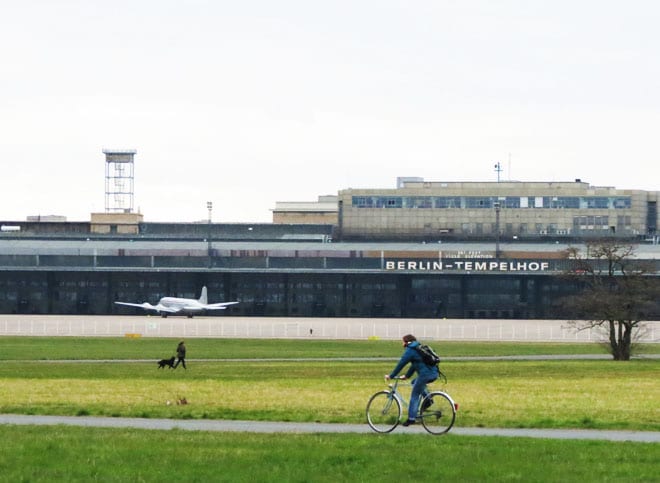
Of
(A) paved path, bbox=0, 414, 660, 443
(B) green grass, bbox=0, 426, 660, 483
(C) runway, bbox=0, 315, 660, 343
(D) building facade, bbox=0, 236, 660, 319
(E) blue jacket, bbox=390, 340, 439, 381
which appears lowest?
(B) green grass, bbox=0, 426, 660, 483

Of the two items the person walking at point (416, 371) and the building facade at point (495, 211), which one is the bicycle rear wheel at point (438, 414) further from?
the building facade at point (495, 211)

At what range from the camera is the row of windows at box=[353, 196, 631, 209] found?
162875 millimetres

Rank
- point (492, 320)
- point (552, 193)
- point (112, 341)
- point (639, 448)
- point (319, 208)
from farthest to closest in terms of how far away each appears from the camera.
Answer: point (319, 208) < point (552, 193) < point (492, 320) < point (112, 341) < point (639, 448)

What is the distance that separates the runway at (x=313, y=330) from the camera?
341ft

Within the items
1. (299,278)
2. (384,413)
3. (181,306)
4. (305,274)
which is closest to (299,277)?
(299,278)

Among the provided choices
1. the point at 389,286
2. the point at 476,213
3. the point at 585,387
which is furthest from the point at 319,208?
the point at 585,387

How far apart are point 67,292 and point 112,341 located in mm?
58158

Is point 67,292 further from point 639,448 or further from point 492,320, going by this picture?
point 639,448

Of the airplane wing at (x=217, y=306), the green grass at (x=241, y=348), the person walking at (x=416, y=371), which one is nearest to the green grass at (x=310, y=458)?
the person walking at (x=416, y=371)

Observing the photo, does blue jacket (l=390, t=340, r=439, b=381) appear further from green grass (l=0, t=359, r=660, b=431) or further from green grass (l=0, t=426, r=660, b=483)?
green grass (l=0, t=359, r=660, b=431)

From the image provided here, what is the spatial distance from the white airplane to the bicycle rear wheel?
11088 cm

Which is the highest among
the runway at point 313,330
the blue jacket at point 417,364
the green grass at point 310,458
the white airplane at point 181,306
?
the white airplane at point 181,306

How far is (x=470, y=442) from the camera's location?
25719mm

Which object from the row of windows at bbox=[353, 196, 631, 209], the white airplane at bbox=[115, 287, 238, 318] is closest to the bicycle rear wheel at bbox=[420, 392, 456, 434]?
the white airplane at bbox=[115, 287, 238, 318]
